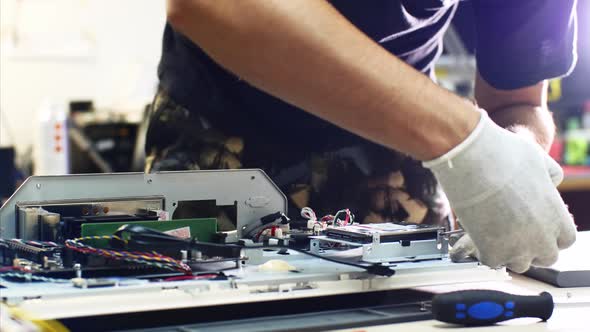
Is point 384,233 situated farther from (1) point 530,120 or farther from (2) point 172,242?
(1) point 530,120

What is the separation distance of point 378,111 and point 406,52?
65 centimetres

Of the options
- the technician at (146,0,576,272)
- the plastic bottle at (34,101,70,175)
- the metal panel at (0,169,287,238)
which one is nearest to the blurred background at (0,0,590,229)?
the plastic bottle at (34,101,70,175)

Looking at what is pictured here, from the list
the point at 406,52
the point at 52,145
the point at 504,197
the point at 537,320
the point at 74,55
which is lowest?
the point at 537,320

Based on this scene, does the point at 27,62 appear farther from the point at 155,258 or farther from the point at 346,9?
the point at 155,258

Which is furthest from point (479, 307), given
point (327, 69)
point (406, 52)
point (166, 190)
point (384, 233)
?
point (406, 52)

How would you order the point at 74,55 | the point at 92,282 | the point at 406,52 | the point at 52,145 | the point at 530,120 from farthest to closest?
the point at 74,55 → the point at 52,145 → the point at 530,120 → the point at 406,52 → the point at 92,282

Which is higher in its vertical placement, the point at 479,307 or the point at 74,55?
the point at 74,55

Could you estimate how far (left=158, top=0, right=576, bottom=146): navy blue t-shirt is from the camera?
61.4 inches

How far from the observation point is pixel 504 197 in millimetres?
1047

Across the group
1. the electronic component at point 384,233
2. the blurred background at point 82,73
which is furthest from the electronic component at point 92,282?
the blurred background at point 82,73

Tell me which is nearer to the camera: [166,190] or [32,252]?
[32,252]

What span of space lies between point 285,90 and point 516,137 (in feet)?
0.93

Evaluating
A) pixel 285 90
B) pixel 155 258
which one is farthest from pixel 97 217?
pixel 285 90

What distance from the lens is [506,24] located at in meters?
1.77
